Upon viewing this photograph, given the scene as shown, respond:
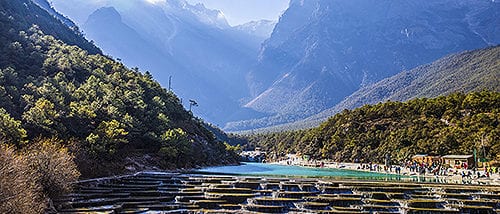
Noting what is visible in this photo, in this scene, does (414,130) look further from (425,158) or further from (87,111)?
(87,111)

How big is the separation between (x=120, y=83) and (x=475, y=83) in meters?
153

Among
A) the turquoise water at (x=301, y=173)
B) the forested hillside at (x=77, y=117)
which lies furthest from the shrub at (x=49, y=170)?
the turquoise water at (x=301, y=173)

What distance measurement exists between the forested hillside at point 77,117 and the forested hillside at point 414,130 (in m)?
40.9

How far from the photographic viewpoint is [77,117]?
73.6m

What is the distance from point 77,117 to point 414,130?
88354mm

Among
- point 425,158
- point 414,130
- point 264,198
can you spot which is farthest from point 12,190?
point 414,130

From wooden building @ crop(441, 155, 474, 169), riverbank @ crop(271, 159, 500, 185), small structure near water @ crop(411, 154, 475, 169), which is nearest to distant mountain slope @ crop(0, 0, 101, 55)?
riverbank @ crop(271, 159, 500, 185)

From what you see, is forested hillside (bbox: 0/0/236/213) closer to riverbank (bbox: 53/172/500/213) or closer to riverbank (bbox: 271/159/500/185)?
riverbank (bbox: 53/172/500/213)

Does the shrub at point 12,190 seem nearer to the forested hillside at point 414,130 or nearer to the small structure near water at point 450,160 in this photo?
the small structure near water at point 450,160

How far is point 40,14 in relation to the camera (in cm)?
15600

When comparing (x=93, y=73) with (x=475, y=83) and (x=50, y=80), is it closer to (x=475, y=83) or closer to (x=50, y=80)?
(x=50, y=80)

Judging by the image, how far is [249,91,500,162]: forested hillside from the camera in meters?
108

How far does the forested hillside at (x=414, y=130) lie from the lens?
107625mm

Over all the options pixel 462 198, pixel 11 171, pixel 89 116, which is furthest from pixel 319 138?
pixel 11 171
